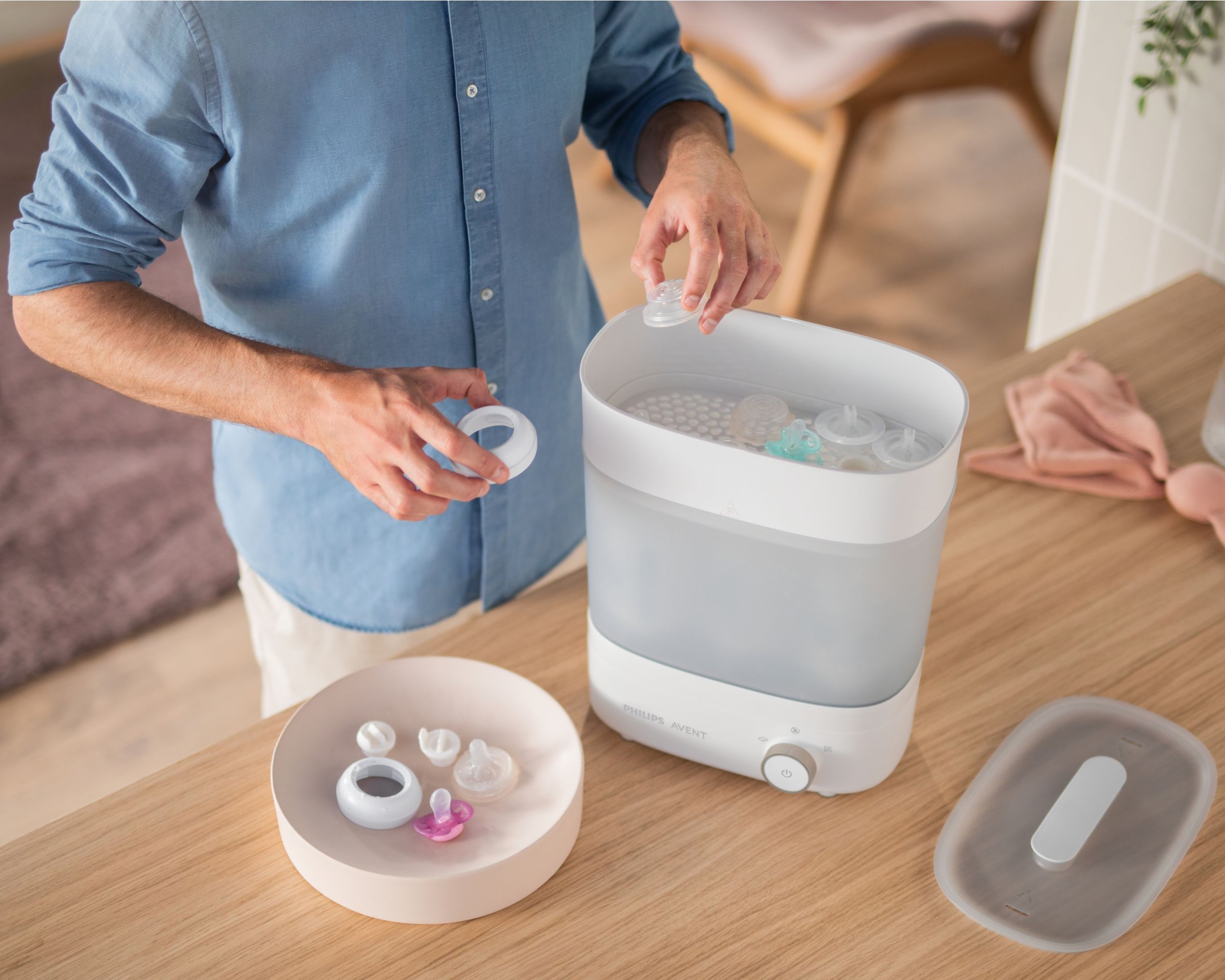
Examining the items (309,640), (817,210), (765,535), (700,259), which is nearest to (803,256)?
(817,210)

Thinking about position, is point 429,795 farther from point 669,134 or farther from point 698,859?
point 669,134

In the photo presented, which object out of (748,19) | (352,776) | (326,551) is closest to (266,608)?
(326,551)

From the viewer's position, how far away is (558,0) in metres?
0.96

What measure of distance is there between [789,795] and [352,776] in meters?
0.32

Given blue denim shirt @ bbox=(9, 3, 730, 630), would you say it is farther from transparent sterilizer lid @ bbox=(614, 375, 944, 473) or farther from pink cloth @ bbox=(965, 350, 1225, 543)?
pink cloth @ bbox=(965, 350, 1225, 543)

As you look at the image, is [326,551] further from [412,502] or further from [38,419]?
[38,419]

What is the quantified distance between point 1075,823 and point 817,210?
1.87m

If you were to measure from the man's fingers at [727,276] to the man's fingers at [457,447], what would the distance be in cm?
19

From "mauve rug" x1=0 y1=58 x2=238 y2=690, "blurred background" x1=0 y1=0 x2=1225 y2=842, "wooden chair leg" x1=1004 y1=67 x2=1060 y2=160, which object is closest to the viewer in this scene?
"blurred background" x1=0 y1=0 x2=1225 y2=842

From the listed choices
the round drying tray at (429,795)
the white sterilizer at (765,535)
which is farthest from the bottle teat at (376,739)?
the white sterilizer at (765,535)

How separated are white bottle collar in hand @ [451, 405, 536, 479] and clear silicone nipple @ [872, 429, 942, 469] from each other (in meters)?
0.24

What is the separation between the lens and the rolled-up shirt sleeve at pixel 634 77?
1078 mm

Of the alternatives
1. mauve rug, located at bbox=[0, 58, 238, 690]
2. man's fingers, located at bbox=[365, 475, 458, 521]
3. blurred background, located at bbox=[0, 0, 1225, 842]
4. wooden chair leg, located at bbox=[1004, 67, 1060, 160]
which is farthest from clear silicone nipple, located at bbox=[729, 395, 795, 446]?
wooden chair leg, located at bbox=[1004, 67, 1060, 160]

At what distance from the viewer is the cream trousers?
3.88 feet
